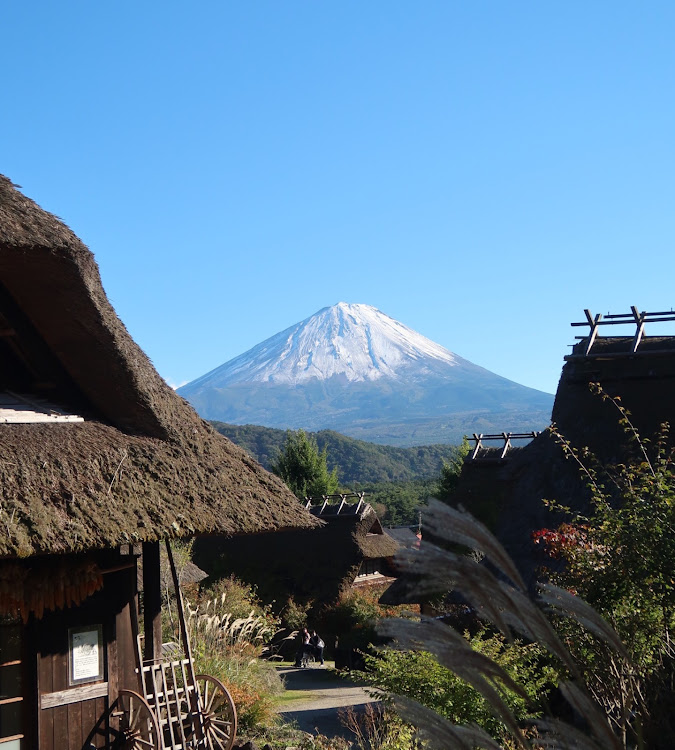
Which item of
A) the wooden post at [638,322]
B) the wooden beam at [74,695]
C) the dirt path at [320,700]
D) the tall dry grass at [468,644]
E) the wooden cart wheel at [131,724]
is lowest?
the dirt path at [320,700]

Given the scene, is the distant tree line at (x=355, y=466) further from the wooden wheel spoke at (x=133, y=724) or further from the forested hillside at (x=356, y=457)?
the wooden wheel spoke at (x=133, y=724)

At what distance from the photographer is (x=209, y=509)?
27.1ft

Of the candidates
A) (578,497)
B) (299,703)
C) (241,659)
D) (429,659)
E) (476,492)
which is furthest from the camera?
(476,492)

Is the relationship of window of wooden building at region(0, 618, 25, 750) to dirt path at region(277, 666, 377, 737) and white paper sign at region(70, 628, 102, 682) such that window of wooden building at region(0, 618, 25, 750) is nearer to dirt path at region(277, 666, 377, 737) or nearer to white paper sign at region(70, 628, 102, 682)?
white paper sign at region(70, 628, 102, 682)

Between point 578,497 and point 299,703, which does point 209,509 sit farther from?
point 299,703

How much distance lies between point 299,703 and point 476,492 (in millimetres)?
6619

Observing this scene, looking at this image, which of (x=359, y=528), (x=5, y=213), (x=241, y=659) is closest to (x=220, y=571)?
(x=359, y=528)

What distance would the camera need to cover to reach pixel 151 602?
8.72 metres

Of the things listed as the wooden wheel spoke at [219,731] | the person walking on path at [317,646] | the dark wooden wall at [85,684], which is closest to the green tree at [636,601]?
the wooden wheel spoke at [219,731]

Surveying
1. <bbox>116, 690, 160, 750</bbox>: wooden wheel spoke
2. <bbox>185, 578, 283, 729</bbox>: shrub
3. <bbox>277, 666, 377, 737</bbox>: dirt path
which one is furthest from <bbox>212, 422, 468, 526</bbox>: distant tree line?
<bbox>116, 690, 160, 750</bbox>: wooden wheel spoke

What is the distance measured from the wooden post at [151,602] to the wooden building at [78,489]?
2 centimetres

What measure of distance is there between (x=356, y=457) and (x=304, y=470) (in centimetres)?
4521

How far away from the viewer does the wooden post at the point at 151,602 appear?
8.67 m

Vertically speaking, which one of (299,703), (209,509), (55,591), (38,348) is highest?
(38,348)
